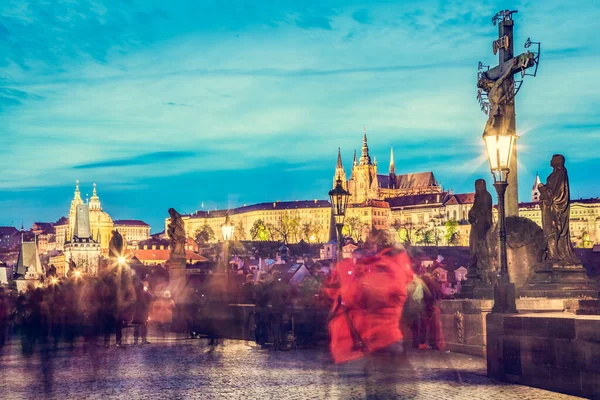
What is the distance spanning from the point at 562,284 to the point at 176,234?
15.7 meters

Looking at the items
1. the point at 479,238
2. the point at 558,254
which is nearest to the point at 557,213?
the point at 558,254

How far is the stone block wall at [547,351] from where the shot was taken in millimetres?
11242

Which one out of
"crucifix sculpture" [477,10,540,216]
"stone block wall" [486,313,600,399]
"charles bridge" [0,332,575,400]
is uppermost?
"crucifix sculpture" [477,10,540,216]

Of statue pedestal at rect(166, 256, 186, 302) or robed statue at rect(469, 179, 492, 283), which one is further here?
statue pedestal at rect(166, 256, 186, 302)

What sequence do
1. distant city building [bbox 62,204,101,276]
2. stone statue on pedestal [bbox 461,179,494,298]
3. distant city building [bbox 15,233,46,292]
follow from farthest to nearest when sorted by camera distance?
1. distant city building [bbox 62,204,101,276]
2. distant city building [bbox 15,233,46,292]
3. stone statue on pedestal [bbox 461,179,494,298]

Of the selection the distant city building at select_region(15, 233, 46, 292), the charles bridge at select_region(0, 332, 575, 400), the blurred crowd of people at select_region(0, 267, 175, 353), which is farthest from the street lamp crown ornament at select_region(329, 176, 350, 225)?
the distant city building at select_region(15, 233, 46, 292)

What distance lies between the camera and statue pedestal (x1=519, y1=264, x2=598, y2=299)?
57.1 feet

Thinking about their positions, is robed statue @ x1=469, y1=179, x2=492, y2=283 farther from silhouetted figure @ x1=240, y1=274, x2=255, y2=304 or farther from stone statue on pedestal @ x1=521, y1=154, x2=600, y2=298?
silhouetted figure @ x1=240, y1=274, x2=255, y2=304

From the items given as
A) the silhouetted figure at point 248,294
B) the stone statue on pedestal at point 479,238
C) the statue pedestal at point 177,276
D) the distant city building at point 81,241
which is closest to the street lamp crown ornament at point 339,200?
the stone statue on pedestal at point 479,238

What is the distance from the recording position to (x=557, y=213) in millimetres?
17547

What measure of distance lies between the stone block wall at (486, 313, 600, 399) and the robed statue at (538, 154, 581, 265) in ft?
16.1

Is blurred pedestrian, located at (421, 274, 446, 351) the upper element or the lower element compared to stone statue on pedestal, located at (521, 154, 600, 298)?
lower

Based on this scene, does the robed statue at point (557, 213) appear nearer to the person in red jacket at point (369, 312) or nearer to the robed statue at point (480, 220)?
the robed statue at point (480, 220)

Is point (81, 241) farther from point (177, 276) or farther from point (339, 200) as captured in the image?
point (339, 200)
